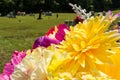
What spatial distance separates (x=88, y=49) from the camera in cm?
73

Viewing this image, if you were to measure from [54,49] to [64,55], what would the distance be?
0.04 meters

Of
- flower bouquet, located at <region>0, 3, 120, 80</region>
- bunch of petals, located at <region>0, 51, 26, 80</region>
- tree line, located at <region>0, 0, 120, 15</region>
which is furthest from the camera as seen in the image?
tree line, located at <region>0, 0, 120, 15</region>

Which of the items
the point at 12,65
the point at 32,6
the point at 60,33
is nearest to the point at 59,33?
the point at 60,33

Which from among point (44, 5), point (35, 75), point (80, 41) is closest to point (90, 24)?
point (80, 41)

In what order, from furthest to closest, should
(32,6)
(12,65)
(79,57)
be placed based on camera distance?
(32,6), (12,65), (79,57)

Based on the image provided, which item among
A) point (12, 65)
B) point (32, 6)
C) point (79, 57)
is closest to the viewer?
point (79, 57)

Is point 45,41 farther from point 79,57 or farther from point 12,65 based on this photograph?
point 79,57

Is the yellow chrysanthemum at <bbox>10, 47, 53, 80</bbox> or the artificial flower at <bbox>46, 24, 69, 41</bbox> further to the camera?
the artificial flower at <bbox>46, 24, 69, 41</bbox>

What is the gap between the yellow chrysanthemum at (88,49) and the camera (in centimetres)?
73

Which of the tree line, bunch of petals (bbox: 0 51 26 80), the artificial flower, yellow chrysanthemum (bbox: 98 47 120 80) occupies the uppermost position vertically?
the artificial flower

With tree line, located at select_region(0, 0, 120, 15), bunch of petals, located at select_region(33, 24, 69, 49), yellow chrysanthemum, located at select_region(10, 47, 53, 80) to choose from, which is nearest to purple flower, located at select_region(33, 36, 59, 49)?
bunch of petals, located at select_region(33, 24, 69, 49)

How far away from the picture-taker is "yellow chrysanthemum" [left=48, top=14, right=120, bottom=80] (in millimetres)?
727

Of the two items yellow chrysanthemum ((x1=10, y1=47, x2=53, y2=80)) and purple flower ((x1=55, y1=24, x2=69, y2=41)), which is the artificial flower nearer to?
purple flower ((x1=55, y1=24, x2=69, y2=41))

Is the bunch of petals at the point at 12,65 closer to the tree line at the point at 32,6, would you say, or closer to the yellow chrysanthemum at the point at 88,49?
the yellow chrysanthemum at the point at 88,49
